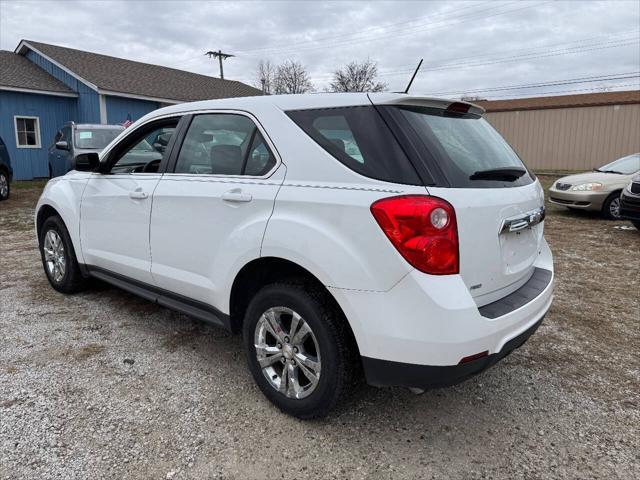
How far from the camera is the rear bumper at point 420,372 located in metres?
2.20

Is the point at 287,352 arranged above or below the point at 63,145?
below

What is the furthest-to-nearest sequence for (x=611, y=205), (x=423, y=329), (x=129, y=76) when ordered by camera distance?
(x=129, y=76) → (x=611, y=205) → (x=423, y=329)

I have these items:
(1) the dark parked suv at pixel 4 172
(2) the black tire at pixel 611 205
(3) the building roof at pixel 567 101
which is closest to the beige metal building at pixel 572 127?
(3) the building roof at pixel 567 101

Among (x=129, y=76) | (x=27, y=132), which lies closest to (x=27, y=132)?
(x=27, y=132)

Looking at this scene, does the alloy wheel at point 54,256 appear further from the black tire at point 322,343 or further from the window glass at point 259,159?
the black tire at point 322,343

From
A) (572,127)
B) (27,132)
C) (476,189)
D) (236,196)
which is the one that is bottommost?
(236,196)

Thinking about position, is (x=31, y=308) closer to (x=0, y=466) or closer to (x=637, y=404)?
(x=0, y=466)

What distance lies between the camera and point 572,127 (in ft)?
78.4

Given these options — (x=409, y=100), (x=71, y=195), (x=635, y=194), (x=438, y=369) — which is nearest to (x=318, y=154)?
(x=409, y=100)

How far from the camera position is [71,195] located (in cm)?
428

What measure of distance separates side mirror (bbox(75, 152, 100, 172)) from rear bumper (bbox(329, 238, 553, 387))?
2.50 metres

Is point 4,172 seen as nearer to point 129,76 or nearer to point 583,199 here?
point 129,76

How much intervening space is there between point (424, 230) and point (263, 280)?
105 centimetres

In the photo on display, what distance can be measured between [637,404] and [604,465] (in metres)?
0.74
